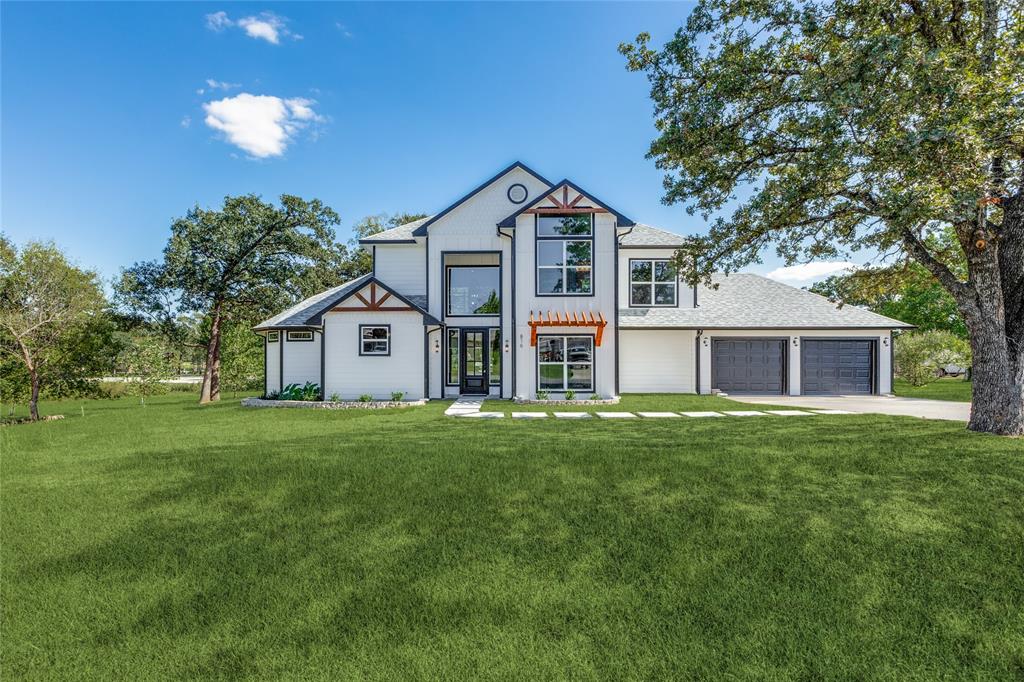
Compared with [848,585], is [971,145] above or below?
above

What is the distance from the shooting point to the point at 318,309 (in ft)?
59.4

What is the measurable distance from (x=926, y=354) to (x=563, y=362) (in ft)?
58.7

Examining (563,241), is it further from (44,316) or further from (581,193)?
(44,316)

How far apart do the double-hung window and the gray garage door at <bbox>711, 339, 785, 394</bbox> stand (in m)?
6.76

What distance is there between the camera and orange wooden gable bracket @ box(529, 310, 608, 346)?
1539 centimetres

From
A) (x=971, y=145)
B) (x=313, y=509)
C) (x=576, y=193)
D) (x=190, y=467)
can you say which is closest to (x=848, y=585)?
(x=313, y=509)

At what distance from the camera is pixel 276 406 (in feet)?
51.3

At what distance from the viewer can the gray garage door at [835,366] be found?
61.5 feet

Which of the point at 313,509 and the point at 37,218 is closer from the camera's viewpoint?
the point at 313,509

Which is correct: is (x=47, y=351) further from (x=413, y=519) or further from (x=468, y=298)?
(x=413, y=519)

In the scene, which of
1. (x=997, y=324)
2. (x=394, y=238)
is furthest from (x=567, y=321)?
(x=997, y=324)

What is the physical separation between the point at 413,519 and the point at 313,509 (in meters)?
1.34

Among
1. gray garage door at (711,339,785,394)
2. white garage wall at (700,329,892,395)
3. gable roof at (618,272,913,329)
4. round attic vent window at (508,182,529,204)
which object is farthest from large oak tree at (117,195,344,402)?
gray garage door at (711,339,785,394)

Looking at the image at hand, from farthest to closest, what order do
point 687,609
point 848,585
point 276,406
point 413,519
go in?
point 276,406, point 413,519, point 848,585, point 687,609
